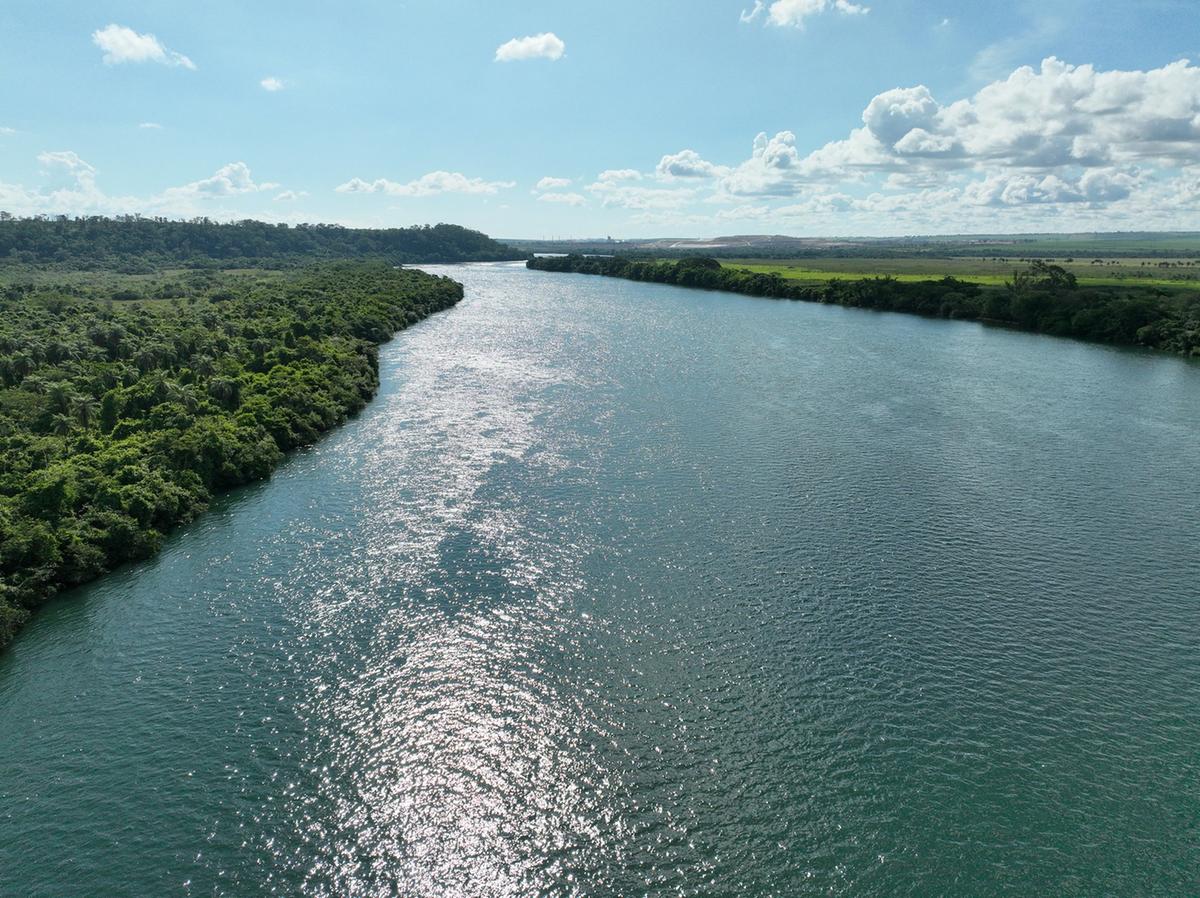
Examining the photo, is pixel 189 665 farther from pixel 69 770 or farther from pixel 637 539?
pixel 637 539

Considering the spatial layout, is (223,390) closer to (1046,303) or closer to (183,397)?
(183,397)

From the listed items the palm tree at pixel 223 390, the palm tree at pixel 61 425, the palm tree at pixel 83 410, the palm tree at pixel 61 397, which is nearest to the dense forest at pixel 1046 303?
the palm tree at pixel 223 390

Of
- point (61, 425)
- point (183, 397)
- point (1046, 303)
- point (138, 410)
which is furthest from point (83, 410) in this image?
point (1046, 303)

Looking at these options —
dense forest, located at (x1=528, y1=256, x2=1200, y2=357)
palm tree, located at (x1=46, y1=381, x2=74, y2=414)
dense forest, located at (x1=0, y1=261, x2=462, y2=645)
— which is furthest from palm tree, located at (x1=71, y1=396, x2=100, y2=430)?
dense forest, located at (x1=528, y1=256, x2=1200, y2=357)

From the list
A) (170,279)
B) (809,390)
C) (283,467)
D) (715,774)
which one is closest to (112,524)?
(283,467)

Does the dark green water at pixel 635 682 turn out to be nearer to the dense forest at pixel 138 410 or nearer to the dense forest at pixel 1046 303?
the dense forest at pixel 138 410

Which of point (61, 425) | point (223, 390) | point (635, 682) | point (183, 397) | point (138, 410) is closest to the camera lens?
point (635, 682)

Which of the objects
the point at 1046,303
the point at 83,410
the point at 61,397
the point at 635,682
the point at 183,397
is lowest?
the point at 635,682

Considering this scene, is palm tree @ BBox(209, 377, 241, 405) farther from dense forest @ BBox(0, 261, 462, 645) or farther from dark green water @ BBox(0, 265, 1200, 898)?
dark green water @ BBox(0, 265, 1200, 898)
